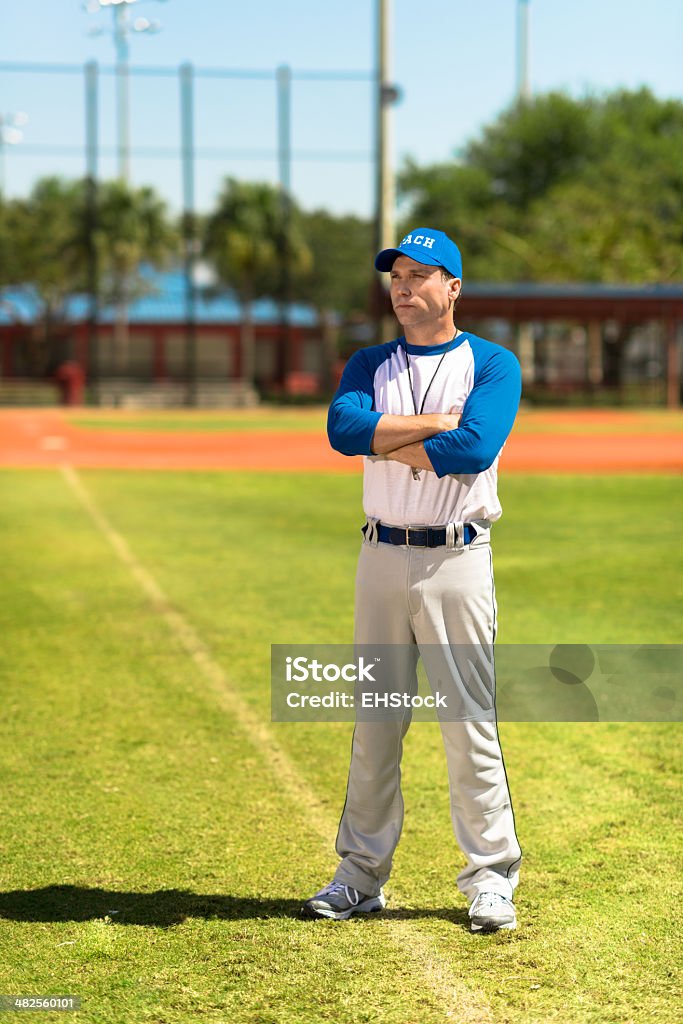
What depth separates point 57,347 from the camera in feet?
246

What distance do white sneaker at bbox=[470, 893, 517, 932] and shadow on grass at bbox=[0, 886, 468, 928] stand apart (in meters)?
0.17

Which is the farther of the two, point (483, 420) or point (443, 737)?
point (443, 737)

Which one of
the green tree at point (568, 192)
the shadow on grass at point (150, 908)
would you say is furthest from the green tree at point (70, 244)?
the shadow on grass at point (150, 908)

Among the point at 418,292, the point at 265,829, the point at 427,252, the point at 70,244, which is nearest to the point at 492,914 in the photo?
the point at 265,829

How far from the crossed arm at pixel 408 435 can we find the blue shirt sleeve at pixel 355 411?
35mm

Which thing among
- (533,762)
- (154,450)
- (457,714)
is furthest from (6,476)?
→ (457,714)

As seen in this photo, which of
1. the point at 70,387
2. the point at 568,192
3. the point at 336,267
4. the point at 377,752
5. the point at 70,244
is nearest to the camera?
the point at 377,752

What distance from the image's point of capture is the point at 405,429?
4.13m

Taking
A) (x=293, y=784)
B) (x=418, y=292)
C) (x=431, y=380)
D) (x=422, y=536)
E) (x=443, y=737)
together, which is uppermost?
(x=418, y=292)

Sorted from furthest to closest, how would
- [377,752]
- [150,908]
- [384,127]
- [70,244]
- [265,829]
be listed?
[70,244]
[384,127]
[265,829]
[150,908]
[377,752]

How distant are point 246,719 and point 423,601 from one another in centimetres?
320

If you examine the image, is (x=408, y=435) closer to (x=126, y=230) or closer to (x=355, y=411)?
(x=355, y=411)

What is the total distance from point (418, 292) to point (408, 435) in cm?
44

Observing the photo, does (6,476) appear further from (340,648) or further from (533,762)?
(533,762)
